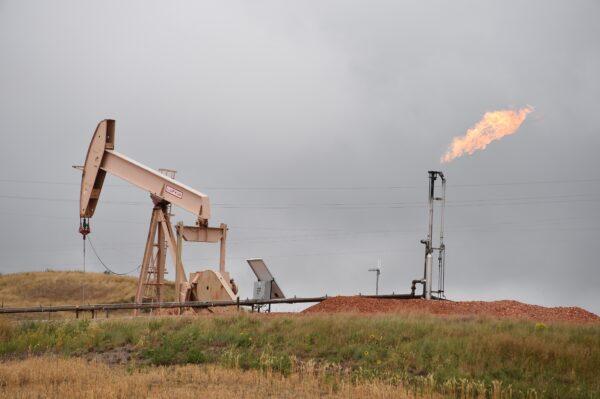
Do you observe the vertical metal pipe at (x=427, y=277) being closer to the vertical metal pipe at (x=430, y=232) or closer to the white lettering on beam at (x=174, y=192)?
the vertical metal pipe at (x=430, y=232)

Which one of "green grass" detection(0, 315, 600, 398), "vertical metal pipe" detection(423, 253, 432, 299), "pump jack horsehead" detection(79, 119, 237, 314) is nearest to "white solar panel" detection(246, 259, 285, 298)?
"pump jack horsehead" detection(79, 119, 237, 314)

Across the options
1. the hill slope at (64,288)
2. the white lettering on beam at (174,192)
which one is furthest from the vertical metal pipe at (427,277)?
the hill slope at (64,288)

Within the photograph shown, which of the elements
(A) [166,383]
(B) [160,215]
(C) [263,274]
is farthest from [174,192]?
(A) [166,383]

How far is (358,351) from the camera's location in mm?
15719

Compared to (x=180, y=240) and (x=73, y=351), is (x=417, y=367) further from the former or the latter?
(x=180, y=240)

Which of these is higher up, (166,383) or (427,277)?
(427,277)

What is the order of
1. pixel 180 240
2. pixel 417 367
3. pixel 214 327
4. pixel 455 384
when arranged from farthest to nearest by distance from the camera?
pixel 180 240 < pixel 214 327 < pixel 417 367 < pixel 455 384

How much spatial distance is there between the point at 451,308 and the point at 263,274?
6416 millimetres

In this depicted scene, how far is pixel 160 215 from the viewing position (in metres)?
26.8

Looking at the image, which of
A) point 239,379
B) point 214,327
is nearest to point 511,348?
point 239,379

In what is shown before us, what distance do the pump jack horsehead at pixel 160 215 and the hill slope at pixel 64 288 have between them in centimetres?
996

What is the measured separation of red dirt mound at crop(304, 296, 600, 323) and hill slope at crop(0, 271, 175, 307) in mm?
16345

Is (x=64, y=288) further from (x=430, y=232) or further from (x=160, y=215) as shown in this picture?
(x=430, y=232)

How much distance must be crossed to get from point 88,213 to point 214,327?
11890 mm
